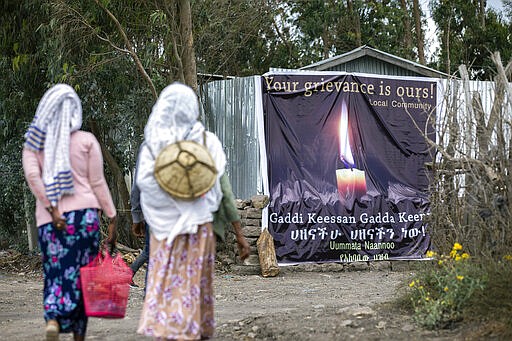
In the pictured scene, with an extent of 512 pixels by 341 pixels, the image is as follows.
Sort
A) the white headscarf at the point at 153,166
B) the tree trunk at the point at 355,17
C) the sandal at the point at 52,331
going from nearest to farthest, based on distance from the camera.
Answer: the white headscarf at the point at 153,166 < the sandal at the point at 52,331 < the tree trunk at the point at 355,17

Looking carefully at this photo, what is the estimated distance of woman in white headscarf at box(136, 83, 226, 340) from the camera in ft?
16.8

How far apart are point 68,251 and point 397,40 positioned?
22.6 meters

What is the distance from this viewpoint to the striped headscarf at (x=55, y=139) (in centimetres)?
550

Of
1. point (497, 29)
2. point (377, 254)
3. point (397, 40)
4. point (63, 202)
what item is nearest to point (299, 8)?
point (397, 40)

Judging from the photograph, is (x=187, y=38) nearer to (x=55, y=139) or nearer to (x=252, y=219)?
(x=252, y=219)

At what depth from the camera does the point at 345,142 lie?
13555 mm

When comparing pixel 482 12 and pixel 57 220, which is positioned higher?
pixel 482 12

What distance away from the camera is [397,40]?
88.4 feet

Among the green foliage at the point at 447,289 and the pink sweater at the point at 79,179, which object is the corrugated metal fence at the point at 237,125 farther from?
the pink sweater at the point at 79,179

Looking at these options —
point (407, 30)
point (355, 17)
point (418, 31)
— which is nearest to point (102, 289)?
point (355, 17)

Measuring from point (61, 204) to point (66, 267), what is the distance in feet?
1.38

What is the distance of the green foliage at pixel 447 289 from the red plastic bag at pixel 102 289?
2.34 m

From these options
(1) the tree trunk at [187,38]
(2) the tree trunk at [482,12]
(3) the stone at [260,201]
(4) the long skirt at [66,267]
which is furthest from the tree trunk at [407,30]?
(4) the long skirt at [66,267]

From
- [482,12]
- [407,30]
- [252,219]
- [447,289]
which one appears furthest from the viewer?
[482,12]
